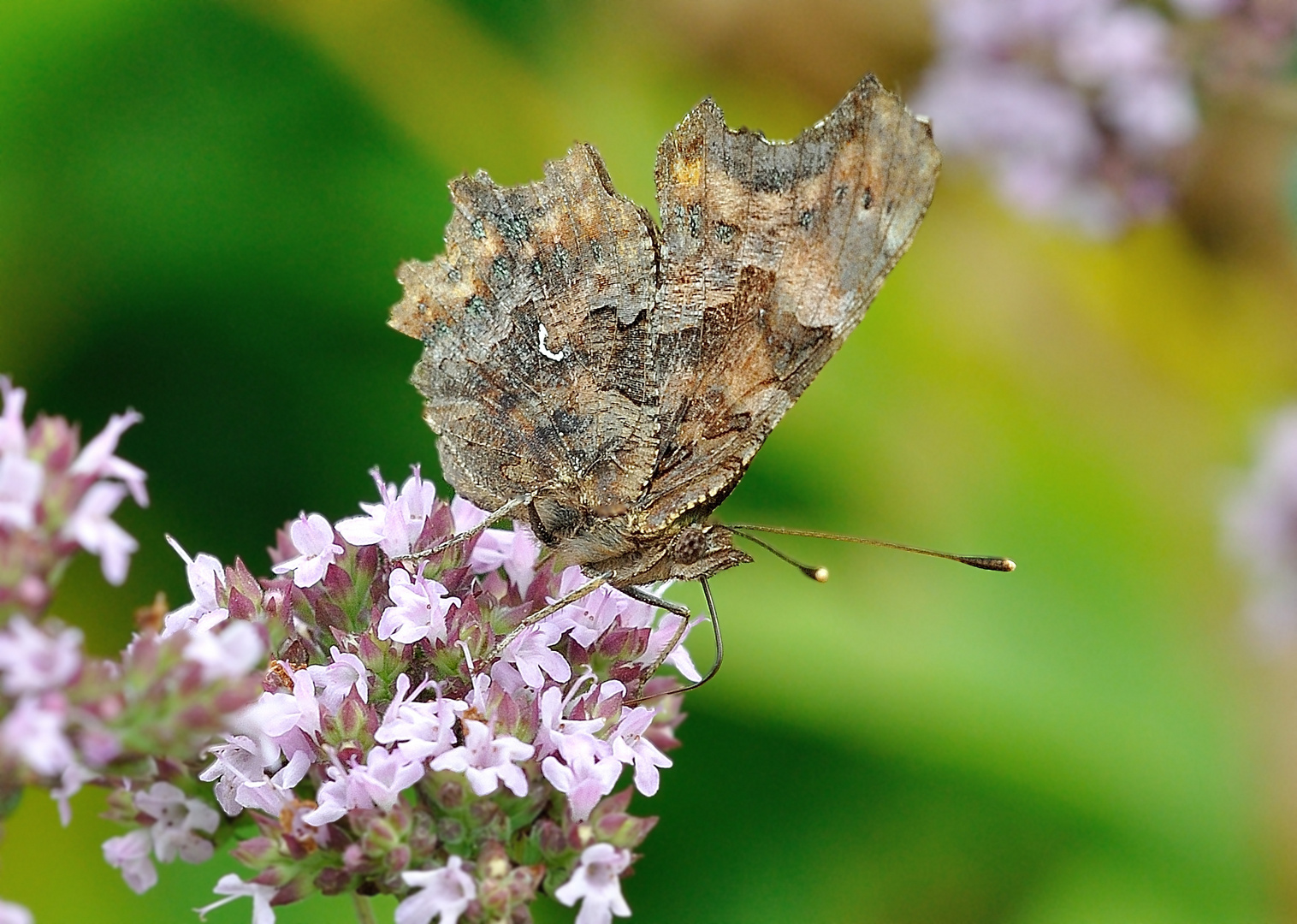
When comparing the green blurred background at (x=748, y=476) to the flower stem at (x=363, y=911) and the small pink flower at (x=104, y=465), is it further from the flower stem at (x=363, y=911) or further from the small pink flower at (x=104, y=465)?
the small pink flower at (x=104, y=465)

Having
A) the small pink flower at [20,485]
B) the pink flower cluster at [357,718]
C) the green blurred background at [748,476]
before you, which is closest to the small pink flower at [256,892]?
the pink flower cluster at [357,718]

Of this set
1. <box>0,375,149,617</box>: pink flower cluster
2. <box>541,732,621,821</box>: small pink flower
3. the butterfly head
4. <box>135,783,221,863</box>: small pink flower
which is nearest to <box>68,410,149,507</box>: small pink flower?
<box>0,375,149,617</box>: pink flower cluster

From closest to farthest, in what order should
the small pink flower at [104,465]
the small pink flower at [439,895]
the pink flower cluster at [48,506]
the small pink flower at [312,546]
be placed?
the pink flower cluster at [48,506]
the small pink flower at [104,465]
the small pink flower at [439,895]
the small pink flower at [312,546]

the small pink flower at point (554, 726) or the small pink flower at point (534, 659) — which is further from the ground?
the small pink flower at point (534, 659)

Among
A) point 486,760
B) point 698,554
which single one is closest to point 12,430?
point 486,760

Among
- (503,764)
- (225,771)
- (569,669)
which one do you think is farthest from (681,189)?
(225,771)

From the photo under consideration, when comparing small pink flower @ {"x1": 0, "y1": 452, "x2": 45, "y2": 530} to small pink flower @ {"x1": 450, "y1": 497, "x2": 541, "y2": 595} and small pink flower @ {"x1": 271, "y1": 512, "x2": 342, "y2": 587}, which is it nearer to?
small pink flower @ {"x1": 271, "y1": 512, "x2": 342, "y2": 587}
